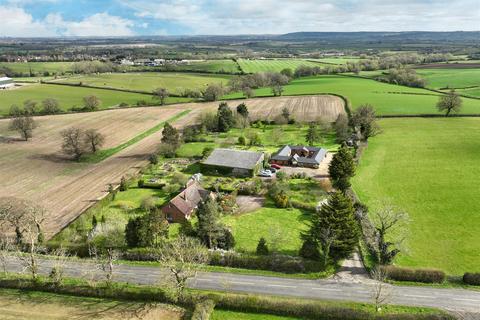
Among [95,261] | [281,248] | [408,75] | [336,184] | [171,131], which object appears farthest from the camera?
[408,75]

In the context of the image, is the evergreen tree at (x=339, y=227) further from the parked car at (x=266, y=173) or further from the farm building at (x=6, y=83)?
the farm building at (x=6, y=83)

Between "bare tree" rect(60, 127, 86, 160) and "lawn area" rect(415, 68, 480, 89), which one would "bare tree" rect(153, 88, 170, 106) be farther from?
"lawn area" rect(415, 68, 480, 89)

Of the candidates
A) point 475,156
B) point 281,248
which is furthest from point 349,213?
point 475,156

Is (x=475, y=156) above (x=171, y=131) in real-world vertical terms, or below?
below

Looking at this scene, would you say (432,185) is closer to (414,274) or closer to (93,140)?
(414,274)

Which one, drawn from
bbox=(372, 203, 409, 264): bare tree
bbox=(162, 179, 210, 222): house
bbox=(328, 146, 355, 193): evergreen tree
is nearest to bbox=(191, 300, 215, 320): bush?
bbox=(372, 203, 409, 264): bare tree

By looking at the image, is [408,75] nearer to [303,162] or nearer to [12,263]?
[303,162]
